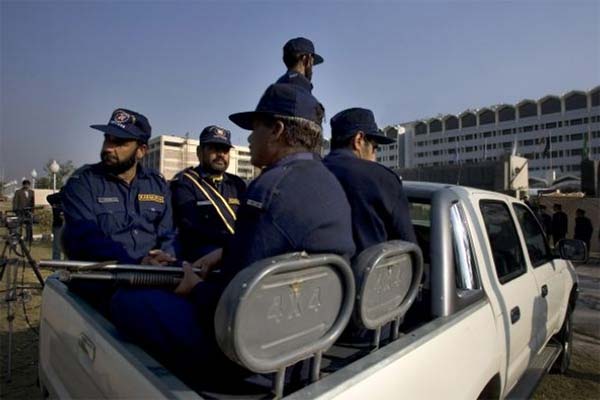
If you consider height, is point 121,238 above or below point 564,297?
above

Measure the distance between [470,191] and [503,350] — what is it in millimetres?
962

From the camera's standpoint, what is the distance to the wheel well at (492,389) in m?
2.36

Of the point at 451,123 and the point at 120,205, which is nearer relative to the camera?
the point at 120,205

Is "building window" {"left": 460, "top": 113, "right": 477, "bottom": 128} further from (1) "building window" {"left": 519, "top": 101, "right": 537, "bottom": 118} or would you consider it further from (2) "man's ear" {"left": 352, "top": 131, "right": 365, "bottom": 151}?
(2) "man's ear" {"left": 352, "top": 131, "right": 365, "bottom": 151}

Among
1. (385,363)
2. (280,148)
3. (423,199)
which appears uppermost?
(280,148)

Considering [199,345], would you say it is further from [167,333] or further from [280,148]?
[280,148]

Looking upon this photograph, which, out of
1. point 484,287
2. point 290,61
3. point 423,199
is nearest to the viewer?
point 484,287

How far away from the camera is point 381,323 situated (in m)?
1.58

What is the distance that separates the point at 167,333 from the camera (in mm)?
1515

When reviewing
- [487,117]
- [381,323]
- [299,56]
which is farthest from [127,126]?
[487,117]

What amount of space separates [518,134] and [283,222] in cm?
10001

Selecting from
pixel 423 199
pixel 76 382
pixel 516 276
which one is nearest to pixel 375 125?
pixel 423 199

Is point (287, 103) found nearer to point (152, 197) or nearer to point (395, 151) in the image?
point (152, 197)

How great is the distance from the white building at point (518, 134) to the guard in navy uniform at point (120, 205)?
82.0 metres
